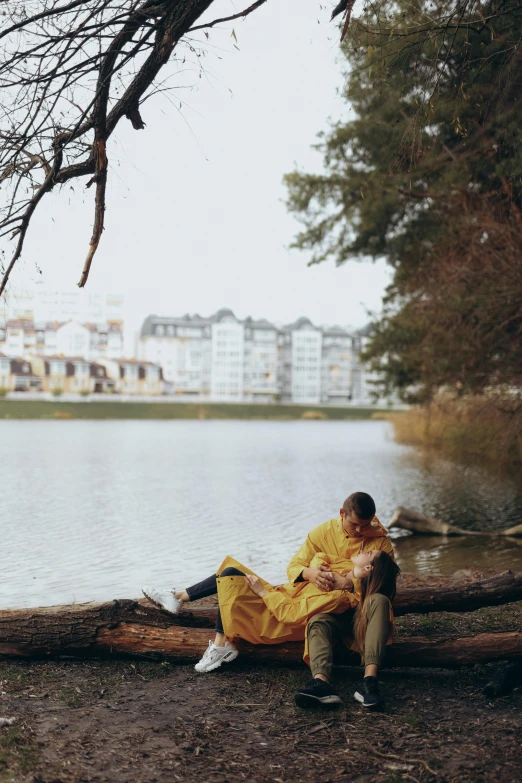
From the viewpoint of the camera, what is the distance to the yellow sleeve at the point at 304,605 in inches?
193

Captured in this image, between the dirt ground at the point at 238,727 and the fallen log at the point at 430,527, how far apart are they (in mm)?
8503

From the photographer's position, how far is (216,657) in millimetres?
5086

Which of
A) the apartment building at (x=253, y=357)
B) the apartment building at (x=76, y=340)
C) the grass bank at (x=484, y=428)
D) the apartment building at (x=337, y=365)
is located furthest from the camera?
the apartment building at (x=337, y=365)

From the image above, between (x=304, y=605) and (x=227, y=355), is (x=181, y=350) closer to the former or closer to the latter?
(x=227, y=355)

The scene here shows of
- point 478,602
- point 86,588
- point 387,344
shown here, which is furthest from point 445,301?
point 478,602

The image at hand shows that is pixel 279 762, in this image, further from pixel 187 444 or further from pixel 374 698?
pixel 187 444

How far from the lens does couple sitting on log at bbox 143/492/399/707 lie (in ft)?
15.7

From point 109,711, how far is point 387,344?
16391mm

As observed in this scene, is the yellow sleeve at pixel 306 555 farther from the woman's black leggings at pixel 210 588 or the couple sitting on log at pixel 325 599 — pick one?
the woman's black leggings at pixel 210 588

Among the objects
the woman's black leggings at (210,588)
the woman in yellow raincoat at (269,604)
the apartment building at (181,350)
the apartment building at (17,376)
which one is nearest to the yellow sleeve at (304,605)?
the woman in yellow raincoat at (269,604)

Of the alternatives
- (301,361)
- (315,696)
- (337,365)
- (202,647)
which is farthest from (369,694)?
(301,361)

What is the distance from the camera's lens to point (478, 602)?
562 centimetres

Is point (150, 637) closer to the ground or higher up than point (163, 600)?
closer to the ground

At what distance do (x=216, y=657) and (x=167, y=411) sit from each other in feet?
275
